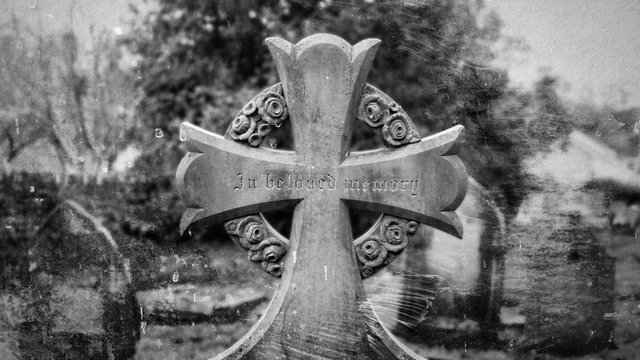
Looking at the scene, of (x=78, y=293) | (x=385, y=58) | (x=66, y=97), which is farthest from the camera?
(x=78, y=293)

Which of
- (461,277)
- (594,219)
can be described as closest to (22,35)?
(461,277)

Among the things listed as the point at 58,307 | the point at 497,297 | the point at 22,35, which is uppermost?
the point at 22,35

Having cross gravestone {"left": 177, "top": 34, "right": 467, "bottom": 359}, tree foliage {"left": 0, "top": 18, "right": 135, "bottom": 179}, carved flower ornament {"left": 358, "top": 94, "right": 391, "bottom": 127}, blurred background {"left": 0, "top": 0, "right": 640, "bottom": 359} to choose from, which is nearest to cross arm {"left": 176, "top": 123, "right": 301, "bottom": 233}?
cross gravestone {"left": 177, "top": 34, "right": 467, "bottom": 359}

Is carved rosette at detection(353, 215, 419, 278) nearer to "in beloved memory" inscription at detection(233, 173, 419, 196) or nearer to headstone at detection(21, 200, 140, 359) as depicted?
"in beloved memory" inscription at detection(233, 173, 419, 196)

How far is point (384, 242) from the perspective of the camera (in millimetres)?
3148

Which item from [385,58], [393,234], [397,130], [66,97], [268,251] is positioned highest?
[385,58]

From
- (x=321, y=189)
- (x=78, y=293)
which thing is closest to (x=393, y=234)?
(x=321, y=189)

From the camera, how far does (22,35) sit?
472 cm

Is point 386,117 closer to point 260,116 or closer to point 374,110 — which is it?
point 374,110

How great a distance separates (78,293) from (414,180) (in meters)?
2.95

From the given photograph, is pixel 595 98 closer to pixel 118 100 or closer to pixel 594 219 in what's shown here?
pixel 594 219

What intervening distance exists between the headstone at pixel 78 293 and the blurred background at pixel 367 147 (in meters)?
0.02

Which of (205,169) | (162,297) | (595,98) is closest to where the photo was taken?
(205,169)

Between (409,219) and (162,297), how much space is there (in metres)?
2.39
